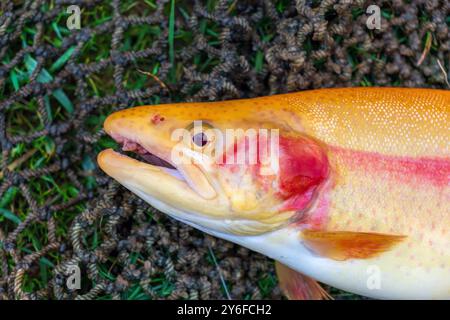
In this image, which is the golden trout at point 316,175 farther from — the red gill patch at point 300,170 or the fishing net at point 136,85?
the fishing net at point 136,85

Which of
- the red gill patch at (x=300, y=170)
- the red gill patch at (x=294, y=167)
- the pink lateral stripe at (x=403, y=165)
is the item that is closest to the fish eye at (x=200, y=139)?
the red gill patch at (x=294, y=167)

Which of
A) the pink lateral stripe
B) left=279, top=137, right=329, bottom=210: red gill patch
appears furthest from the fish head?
the pink lateral stripe

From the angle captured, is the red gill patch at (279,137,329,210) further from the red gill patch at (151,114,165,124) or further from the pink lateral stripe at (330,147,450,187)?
the red gill patch at (151,114,165,124)

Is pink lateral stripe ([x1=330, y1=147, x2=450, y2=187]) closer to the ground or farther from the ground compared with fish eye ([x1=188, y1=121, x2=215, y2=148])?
closer to the ground

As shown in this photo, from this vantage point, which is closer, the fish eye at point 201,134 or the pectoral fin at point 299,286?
the fish eye at point 201,134

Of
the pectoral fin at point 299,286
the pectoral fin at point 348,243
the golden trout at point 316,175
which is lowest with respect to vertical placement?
the pectoral fin at point 299,286

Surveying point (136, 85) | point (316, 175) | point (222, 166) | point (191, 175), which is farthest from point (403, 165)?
point (136, 85)

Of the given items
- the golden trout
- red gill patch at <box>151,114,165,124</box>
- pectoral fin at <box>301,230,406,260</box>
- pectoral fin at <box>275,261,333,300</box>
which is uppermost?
red gill patch at <box>151,114,165,124</box>

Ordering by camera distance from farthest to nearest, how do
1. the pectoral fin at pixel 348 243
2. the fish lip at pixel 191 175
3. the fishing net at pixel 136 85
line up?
the fishing net at pixel 136 85 < the pectoral fin at pixel 348 243 < the fish lip at pixel 191 175
